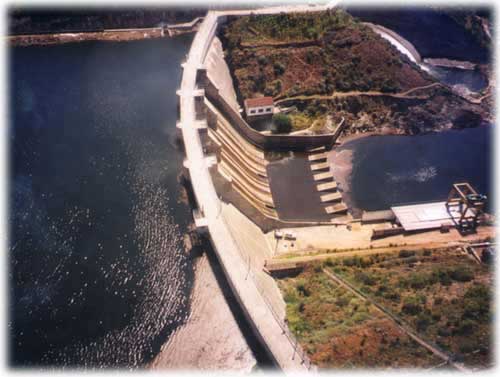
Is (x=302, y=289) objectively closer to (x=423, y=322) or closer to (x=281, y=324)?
(x=281, y=324)

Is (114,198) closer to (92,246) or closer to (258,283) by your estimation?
(92,246)

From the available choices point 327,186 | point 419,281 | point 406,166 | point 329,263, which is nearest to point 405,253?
point 419,281

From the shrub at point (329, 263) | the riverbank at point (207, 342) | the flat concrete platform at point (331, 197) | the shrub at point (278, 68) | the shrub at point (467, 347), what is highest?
the shrub at point (278, 68)

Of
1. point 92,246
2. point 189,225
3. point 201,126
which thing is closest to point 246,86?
point 201,126

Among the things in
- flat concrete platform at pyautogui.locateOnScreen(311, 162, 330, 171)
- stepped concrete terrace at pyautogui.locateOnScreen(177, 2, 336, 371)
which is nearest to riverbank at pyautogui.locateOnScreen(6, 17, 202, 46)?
stepped concrete terrace at pyautogui.locateOnScreen(177, 2, 336, 371)

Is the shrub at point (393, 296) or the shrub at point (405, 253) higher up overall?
the shrub at point (393, 296)

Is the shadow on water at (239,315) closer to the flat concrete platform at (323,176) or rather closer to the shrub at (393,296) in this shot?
the shrub at (393,296)

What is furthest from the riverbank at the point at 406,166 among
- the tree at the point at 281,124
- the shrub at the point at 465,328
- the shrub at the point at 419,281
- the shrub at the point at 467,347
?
the shrub at the point at 467,347
